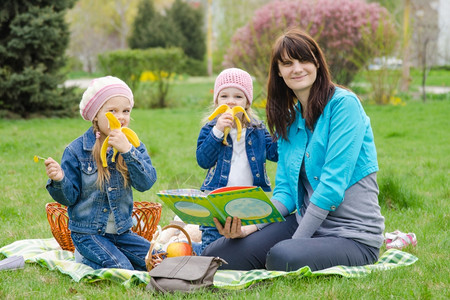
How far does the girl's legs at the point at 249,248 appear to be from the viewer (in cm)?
329

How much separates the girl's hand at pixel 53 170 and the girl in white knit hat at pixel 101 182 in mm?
127

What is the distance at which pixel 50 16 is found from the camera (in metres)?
9.94

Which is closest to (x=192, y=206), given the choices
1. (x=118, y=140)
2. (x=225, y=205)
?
(x=225, y=205)

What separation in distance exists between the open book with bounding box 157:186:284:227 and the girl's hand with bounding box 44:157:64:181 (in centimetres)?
59

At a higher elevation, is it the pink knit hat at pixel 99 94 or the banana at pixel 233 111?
the pink knit hat at pixel 99 94

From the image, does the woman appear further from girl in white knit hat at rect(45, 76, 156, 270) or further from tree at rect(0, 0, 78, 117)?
tree at rect(0, 0, 78, 117)

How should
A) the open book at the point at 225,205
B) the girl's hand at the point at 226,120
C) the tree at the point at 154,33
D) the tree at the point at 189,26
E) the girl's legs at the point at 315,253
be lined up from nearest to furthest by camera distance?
the open book at the point at 225,205, the girl's legs at the point at 315,253, the girl's hand at the point at 226,120, the tree at the point at 154,33, the tree at the point at 189,26

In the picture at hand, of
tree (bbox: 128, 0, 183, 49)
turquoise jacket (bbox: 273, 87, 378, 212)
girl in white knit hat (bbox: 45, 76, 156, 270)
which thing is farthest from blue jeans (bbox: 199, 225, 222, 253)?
tree (bbox: 128, 0, 183, 49)

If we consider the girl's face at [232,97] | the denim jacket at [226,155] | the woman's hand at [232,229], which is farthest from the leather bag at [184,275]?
the girl's face at [232,97]

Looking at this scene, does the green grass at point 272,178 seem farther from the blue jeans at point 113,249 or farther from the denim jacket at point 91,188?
the denim jacket at point 91,188

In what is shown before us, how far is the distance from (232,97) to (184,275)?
137 cm

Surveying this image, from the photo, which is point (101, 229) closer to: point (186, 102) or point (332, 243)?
point (332, 243)

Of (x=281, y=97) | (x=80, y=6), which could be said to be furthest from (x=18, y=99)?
(x=80, y=6)

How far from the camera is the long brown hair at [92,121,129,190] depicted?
334cm
